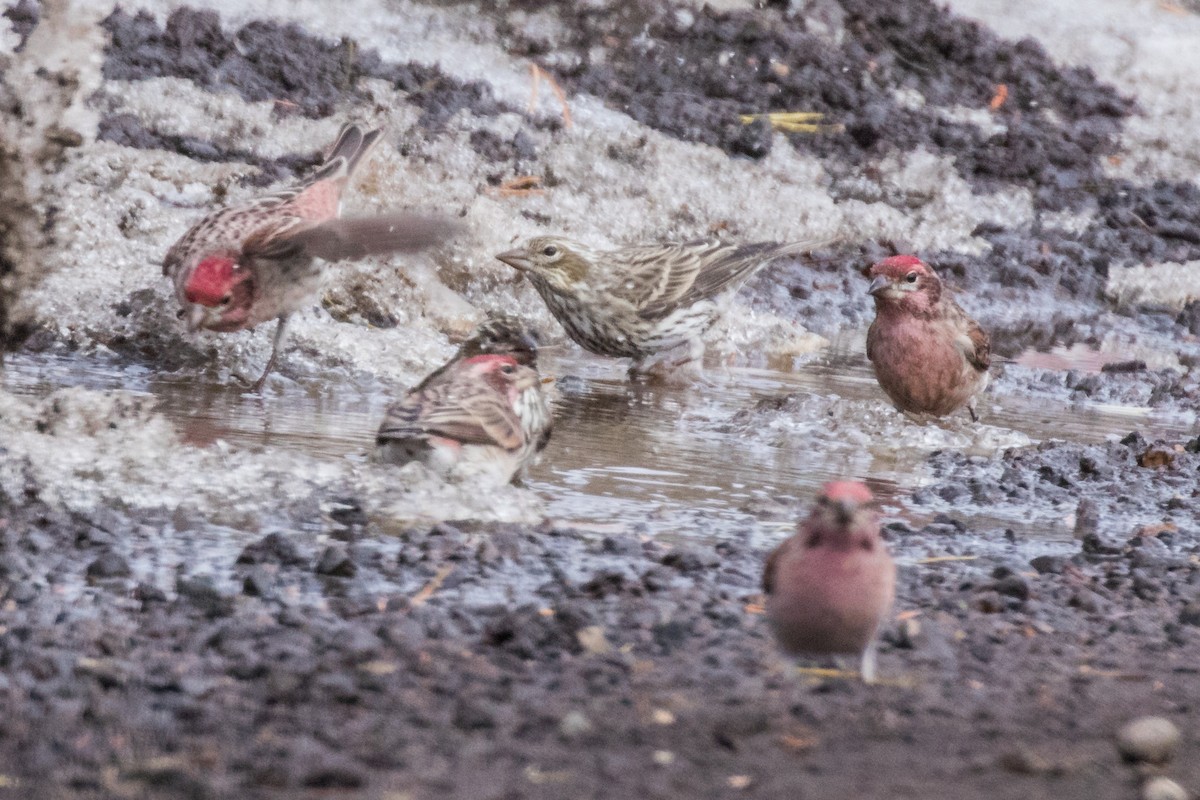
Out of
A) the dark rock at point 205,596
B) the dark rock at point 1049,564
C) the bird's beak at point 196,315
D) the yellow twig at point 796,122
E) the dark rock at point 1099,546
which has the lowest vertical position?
the dark rock at point 205,596

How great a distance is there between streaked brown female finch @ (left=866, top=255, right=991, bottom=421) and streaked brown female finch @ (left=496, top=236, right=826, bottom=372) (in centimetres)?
177

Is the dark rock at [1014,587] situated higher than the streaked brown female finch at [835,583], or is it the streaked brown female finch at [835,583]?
the streaked brown female finch at [835,583]

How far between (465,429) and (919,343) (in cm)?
297

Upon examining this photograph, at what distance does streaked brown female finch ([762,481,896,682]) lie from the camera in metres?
3.81

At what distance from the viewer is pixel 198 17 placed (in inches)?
495

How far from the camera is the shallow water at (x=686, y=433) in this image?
19.9 ft

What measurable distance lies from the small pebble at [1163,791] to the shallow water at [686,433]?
2.38 m

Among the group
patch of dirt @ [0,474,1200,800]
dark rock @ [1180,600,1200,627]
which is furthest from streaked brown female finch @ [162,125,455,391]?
dark rock @ [1180,600,1200,627]

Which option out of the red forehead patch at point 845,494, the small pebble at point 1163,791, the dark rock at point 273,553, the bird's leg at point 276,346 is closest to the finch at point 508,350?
the bird's leg at point 276,346

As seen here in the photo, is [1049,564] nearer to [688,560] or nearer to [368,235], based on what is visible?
[688,560]

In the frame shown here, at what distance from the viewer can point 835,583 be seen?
380 cm

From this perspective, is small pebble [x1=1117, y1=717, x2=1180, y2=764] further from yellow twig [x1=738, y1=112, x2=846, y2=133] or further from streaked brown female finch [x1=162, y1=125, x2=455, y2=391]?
yellow twig [x1=738, y1=112, x2=846, y2=133]

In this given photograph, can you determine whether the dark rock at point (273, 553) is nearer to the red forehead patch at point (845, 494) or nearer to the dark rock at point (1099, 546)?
the red forehead patch at point (845, 494)

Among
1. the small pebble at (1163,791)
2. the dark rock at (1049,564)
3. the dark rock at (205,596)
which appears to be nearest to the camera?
the small pebble at (1163,791)
